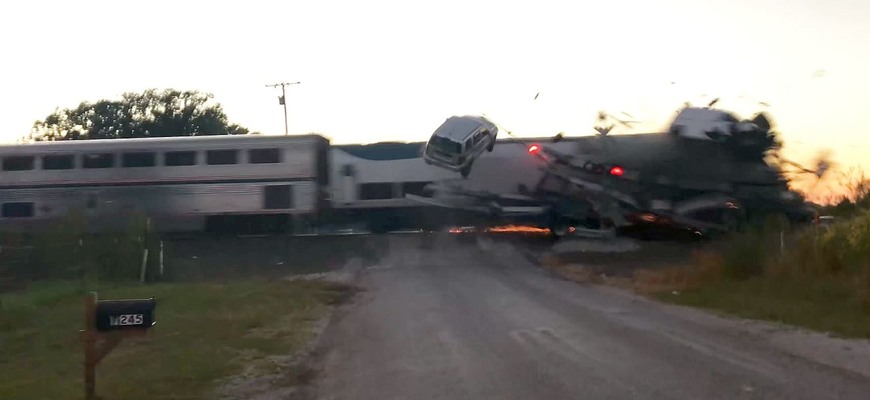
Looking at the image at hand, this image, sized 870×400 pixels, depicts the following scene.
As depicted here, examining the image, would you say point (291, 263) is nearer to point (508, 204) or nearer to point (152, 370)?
point (508, 204)

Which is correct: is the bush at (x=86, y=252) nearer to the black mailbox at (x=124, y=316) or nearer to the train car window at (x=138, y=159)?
the train car window at (x=138, y=159)

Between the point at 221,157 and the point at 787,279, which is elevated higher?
the point at 221,157

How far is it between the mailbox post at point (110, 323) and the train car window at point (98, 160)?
3134 centimetres

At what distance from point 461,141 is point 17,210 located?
1856 cm

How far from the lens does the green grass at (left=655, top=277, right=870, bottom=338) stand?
53.7ft

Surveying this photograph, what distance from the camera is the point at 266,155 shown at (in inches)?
1550

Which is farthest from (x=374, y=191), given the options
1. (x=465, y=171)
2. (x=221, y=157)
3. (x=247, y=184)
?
(x=221, y=157)

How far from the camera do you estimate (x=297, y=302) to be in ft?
73.5

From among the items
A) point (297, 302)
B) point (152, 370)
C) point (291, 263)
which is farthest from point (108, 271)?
point (152, 370)

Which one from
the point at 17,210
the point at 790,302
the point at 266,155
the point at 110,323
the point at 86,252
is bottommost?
the point at 790,302

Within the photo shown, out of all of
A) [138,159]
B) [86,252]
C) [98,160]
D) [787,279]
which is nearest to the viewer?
[787,279]

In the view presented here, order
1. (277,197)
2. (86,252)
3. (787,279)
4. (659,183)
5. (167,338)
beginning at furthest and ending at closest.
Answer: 1. (277,197)
2. (659,183)
3. (86,252)
4. (787,279)
5. (167,338)

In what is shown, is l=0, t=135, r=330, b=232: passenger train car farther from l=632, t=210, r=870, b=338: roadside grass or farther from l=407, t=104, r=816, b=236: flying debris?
l=632, t=210, r=870, b=338: roadside grass

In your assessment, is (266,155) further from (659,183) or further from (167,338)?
(167,338)
